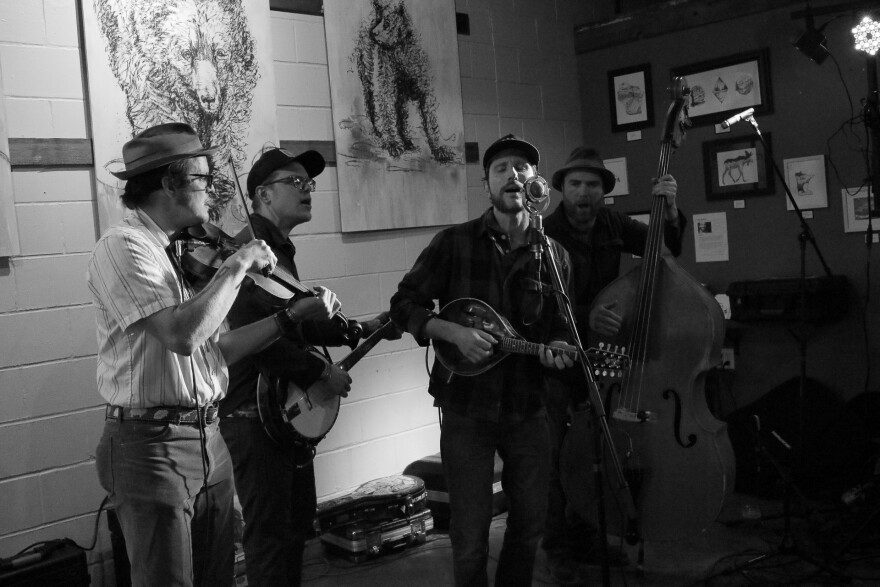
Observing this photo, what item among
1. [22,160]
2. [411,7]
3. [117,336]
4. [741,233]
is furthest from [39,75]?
[741,233]

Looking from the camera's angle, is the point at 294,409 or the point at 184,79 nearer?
the point at 294,409

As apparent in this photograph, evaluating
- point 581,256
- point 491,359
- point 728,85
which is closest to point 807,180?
point 728,85

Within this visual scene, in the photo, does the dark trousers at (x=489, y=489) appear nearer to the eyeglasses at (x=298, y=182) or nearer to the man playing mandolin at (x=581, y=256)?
the man playing mandolin at (x=581, y=256)

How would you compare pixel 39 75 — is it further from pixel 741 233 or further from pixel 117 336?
pixel 741 233

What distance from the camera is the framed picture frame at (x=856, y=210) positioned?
450cm

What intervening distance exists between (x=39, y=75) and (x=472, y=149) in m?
2.44

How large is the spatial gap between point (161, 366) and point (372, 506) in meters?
2.16

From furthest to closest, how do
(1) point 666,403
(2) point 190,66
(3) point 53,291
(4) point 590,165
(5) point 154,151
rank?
(2) point 190,66
(4) point 590,165
(3) point 53,291
(1) point 666,403
(5) point 154,151

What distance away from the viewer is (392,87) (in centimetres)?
451

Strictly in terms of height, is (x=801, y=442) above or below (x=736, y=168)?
below

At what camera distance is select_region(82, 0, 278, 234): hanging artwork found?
3.37 meters

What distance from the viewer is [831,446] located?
13.7 ft

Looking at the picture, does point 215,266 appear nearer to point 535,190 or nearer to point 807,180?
point 535,190

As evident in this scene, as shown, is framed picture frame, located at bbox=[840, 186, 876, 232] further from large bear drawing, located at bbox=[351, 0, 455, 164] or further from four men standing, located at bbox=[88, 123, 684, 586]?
large bear drawing, located at bbox=[351, 0, 455, 164]
